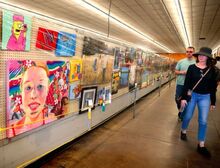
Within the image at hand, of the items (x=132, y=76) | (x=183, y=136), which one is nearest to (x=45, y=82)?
(x=183, y=136)

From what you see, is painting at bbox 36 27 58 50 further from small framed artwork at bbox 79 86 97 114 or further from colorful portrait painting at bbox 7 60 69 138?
small framed artwork at bbox 79 86 97 114

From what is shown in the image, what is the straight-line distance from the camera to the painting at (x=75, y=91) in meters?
2.48

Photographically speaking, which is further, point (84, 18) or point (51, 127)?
point (84, 18)

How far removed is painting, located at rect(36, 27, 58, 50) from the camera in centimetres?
190

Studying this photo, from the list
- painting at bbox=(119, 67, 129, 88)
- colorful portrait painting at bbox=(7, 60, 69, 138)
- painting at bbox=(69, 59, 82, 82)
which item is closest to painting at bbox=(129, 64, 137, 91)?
painting at bbox=(119, 67, 129, 88)

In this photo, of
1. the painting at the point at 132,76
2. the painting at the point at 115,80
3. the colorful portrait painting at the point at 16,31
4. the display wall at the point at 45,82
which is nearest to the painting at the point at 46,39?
the display wall at the point at 45,82

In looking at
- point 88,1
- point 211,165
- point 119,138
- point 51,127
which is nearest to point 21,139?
point 51,127

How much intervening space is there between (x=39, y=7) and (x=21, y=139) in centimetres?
765

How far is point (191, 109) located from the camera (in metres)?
2.94

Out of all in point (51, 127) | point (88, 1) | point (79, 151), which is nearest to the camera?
point (51, 127)

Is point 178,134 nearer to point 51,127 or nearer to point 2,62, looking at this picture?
point 51,127

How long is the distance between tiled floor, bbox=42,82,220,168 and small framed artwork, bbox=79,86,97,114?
54cm

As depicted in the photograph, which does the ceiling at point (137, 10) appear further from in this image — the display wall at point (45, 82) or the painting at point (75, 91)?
the painting at point (75, 91)

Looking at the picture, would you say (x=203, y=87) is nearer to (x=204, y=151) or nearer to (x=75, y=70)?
(x=204, y=151)
